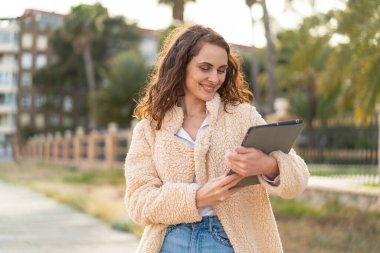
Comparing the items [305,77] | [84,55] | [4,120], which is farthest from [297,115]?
[4,120]

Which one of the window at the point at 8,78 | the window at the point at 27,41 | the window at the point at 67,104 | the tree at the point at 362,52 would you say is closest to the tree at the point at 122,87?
the window at the point at 67,104

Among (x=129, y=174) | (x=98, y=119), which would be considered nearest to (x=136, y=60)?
(x=98, y=119)

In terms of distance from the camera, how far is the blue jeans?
2439 millimetres

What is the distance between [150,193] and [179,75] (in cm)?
43

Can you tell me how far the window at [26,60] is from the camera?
273ft

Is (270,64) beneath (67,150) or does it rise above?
above

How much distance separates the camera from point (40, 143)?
47.0 m

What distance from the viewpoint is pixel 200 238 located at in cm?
245

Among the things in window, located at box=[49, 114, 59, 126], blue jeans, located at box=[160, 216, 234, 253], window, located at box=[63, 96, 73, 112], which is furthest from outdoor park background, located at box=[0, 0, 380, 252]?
window, located at box=[49, 114, 59, 126]

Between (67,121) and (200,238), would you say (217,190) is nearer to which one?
(200,238)

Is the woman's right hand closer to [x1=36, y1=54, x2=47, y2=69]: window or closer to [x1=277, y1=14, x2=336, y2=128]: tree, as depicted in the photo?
[x1=277, y1=14, x2=336, y2=128]: tree

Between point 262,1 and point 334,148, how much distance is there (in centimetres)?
785

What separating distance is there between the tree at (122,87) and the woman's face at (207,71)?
39.6 meters

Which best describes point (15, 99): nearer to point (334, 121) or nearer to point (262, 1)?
point (262, 1)
